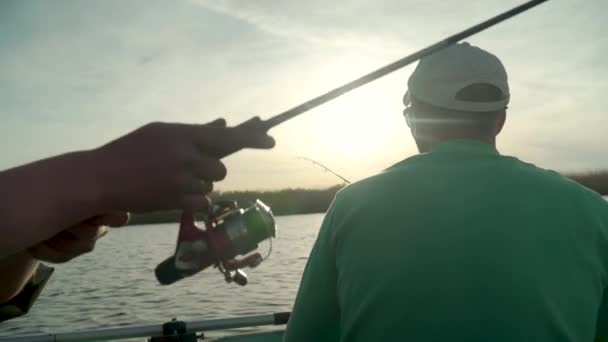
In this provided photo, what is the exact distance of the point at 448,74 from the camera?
8.55ft

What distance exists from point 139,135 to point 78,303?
17.7 metres

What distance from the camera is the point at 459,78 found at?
2.61 metres

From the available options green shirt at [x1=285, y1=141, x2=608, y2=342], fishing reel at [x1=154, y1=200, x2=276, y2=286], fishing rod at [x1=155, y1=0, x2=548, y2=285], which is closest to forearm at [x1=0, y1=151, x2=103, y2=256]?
fishing rod at [x1=155, y1=0, x2=548, y2=285]

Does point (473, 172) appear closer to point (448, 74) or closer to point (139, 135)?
point (448, 74)

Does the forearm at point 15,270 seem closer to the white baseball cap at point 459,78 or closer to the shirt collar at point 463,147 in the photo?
the shirt collar at point 463,147

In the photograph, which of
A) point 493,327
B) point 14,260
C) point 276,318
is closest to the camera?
point 14,260

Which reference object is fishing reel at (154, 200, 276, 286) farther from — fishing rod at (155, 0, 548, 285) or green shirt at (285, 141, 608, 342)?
green shirt at (285, 141, 608, 342)

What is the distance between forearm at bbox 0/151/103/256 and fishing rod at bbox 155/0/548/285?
613 mm

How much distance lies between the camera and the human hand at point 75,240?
142cm

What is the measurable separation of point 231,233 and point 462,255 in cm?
69

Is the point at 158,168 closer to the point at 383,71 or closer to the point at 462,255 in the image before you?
the point at 383,71

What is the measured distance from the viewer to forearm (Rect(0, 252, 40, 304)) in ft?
5.39

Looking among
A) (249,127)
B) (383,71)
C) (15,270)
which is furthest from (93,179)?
(383,71)

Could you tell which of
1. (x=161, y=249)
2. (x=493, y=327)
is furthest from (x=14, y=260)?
(x=161, y=249)
